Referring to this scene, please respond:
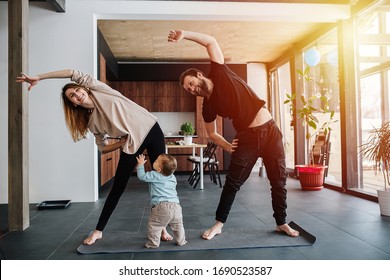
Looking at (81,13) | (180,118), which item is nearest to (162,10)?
(81,13)

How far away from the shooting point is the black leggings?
2.74m

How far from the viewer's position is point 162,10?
5078mm

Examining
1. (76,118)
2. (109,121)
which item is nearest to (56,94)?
(76,118)

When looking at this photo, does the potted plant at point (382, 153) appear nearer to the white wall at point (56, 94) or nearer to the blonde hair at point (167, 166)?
the blonde hair at point (167, 166)

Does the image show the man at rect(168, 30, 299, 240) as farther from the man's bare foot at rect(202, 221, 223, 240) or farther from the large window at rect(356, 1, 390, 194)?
the large window at rect(356, 1, 390, 194)

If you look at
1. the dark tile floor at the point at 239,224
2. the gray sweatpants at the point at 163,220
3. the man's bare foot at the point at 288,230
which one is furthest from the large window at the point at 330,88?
the gray sweatpants at the point at 163,220

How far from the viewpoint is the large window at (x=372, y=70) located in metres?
4.96

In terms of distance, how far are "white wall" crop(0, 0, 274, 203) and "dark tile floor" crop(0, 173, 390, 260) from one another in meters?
0.42

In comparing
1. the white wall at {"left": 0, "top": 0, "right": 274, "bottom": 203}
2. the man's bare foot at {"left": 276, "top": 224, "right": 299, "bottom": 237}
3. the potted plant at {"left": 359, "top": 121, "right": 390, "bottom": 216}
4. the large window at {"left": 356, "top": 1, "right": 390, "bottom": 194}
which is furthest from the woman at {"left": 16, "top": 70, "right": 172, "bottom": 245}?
the large window at {"left": 356, "top": 1, "right": 390, "bottom": 194}

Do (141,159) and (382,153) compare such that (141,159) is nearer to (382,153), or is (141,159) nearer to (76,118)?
(76,118)
